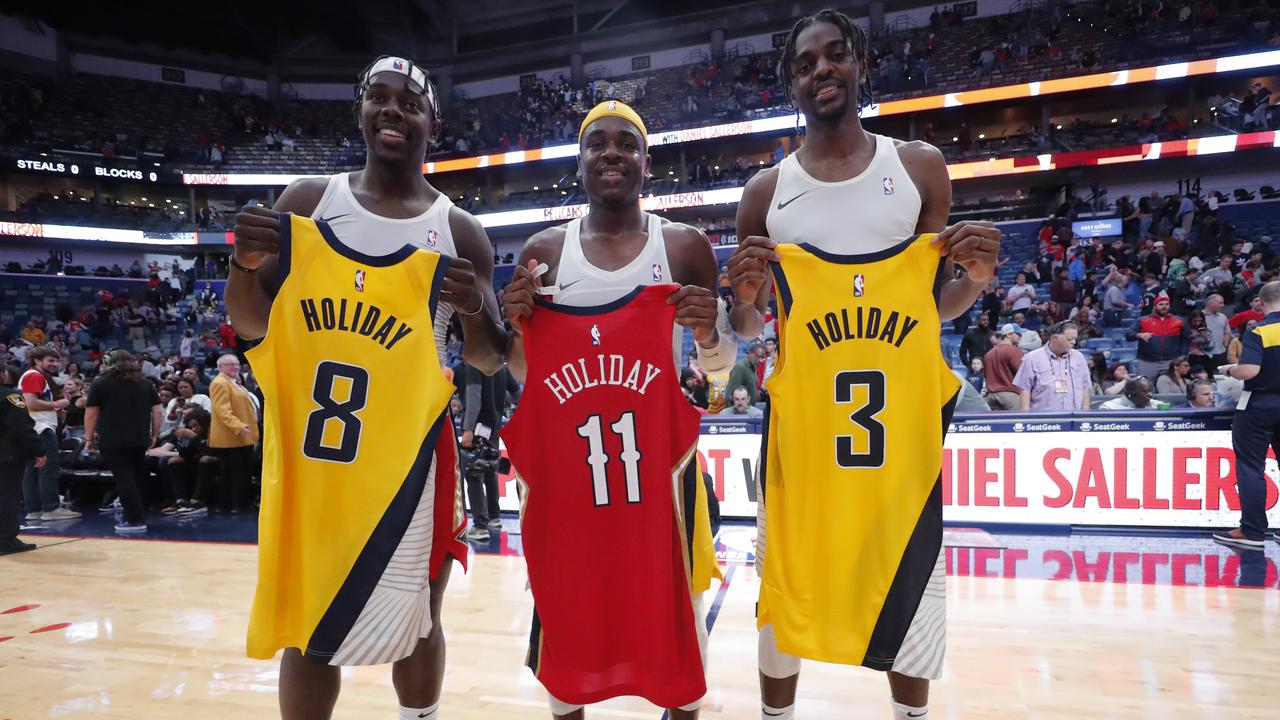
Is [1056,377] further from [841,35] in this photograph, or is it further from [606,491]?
[606,491]

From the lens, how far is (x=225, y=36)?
94.5 feet

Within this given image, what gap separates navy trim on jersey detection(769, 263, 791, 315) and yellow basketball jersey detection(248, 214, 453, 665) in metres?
0.89

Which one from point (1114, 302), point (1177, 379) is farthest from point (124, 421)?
point (1114, 302)

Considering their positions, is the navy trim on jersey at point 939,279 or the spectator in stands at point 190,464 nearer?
the navy trim on jersey at point 939,279

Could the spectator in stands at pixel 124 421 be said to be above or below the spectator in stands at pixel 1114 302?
A: below

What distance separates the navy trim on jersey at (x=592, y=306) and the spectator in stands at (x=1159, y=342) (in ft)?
31.7

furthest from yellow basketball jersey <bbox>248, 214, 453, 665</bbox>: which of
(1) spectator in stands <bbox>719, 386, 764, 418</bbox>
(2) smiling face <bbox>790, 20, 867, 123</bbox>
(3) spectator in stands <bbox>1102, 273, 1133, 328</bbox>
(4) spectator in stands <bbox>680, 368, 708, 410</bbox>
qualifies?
(3) spectator in stands <bbox>1102, 273, 1133, 328</bbox>

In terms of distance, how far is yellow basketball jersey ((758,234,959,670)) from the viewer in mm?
1812

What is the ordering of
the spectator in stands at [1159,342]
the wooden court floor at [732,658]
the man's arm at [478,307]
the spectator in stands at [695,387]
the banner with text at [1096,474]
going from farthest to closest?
the spectator in stands at [1159,342] < the spectator in stands at [695,387] < the banner with text at [1096,474] < the wooden court floor at [732,658] < the man's arm at [478,307]

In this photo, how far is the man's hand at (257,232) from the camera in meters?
1.81

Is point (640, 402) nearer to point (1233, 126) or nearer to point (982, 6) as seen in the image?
point (1233, 126)

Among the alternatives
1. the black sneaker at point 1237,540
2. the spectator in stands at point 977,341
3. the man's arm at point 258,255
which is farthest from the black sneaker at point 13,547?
the spectator in stands at point 977,341

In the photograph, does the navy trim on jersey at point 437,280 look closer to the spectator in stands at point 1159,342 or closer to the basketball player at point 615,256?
the basketball player at point 615,256

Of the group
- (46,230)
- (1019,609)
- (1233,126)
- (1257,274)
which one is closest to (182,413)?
(1019,609)
